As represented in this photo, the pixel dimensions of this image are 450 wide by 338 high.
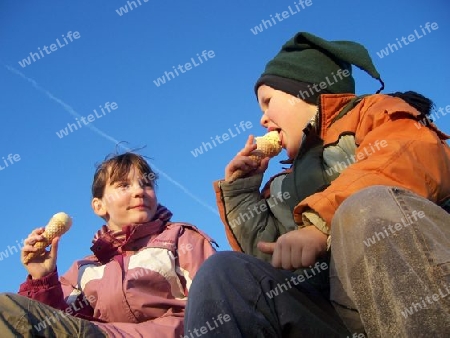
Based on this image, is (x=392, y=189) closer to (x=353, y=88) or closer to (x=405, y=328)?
(x=405, y=328)

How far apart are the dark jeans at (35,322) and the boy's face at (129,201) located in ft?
4.36

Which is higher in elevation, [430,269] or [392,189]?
[392,189]

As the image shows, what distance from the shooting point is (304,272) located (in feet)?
7.74

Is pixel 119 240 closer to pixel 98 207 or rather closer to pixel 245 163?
pixel 98 207

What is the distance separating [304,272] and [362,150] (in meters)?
0.56

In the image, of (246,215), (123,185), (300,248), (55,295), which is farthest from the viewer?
(123,185)

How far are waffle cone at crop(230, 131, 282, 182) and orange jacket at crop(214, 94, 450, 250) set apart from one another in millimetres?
758

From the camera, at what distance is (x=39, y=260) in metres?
4.07

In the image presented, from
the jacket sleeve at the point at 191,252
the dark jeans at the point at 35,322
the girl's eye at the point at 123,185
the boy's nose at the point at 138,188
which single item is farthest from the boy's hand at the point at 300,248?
the girl's eye at the point at 123,185

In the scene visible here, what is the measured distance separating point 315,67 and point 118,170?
189 cm

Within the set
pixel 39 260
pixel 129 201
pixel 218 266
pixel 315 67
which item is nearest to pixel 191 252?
Result: pixel 129 201

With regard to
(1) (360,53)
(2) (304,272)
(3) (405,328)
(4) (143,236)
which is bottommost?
(3) (405,328)

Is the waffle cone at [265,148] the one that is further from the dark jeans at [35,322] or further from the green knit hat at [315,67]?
the dark jeans at [35,322]

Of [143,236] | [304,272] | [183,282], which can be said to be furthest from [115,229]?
[304,272]
